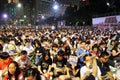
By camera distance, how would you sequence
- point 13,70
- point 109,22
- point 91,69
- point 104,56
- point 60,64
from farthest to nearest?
point 109,22
point 60,64
point 104,56
point 91,69
point 13,70

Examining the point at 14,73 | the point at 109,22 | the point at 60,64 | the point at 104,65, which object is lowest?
the point at 109,22

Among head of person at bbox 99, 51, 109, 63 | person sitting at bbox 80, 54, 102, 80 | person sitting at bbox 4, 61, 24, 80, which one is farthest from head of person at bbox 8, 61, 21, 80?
head of person at bbox 99, 51, 109, 63

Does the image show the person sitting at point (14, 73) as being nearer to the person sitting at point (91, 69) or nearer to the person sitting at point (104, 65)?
the person sitting at point (91, 69)

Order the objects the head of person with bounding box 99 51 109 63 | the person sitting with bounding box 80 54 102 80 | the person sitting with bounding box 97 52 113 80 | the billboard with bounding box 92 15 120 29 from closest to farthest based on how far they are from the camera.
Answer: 1. the person sitting with bounding box 80 54 102 80
2. the person sitting with bounding box 97 52 113 80
3. the head of person with bounding box 99 51 109 63
4. the billboard with bounding box 92 15 120 29

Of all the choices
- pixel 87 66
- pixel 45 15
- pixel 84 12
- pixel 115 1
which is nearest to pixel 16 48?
pixel 87 66

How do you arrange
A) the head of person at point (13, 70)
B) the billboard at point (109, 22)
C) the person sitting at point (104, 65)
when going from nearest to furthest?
the head of person at point (13, 70)
the person sitting at point (104, 65)
the billboard at point (109, 22)

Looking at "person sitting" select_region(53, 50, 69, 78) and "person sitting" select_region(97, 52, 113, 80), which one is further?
"person sitting" select_region(53, 50, 69, 78)

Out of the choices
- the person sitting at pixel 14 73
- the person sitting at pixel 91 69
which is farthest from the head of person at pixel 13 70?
the person sitting at pixel 91 69

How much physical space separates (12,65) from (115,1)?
55.5 meters

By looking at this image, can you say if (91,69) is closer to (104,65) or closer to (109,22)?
(104,65)

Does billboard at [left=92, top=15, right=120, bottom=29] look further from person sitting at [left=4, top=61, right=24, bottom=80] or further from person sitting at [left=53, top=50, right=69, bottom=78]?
person sitting at [left=4, top=61, right=24, bottom=80]

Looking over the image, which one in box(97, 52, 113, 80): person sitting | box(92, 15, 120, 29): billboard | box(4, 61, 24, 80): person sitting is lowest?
box(92, 15, 120, 29): billboard

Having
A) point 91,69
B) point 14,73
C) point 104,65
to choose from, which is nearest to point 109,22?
point 104,65

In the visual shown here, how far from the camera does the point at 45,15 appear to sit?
139 m
